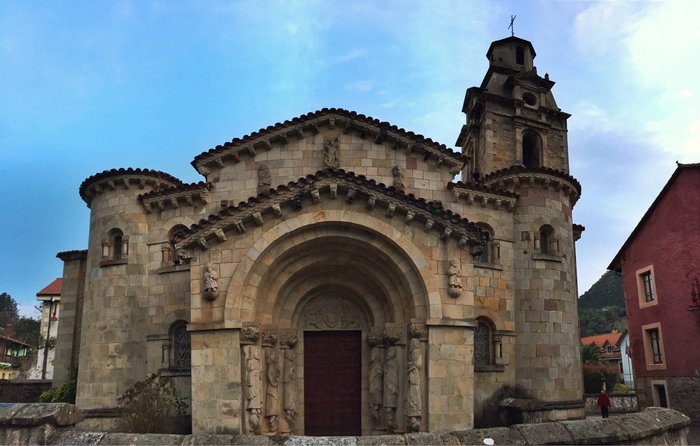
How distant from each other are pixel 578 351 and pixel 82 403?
1668 cm

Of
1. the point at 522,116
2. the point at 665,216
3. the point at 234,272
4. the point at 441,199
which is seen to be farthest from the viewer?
the point at 665,216

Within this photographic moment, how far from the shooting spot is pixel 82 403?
60.0ft

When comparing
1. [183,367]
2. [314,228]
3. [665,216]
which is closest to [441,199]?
[314,228]

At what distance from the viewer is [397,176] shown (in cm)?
1903

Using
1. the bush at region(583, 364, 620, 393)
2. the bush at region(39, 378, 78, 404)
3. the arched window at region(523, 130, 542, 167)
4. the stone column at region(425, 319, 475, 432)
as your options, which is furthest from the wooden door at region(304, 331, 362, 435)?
the bush at region(583, 364, 620, 393)

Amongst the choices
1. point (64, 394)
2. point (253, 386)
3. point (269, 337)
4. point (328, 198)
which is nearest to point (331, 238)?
point (328, 198)

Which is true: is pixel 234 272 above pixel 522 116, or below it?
below

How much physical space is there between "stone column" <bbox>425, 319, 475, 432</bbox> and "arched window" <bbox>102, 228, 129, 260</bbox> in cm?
1111

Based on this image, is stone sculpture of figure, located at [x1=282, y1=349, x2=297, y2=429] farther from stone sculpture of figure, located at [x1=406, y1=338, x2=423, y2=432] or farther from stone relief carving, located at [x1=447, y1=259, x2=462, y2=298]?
stone relief carving, located at [x1=447, y1=259, x2=462, y2=298]

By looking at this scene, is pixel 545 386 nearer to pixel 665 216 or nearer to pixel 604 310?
pixel 665 216

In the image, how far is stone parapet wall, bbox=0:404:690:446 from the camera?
8719mm

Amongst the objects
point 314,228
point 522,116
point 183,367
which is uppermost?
point 522,116

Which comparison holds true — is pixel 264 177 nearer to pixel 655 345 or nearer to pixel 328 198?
pixel 328 198

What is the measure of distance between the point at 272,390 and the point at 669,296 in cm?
1964
